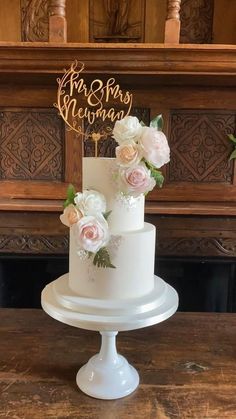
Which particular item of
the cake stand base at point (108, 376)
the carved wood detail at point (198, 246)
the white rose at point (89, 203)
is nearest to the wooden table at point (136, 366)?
the cake stand base at point (108, 376)

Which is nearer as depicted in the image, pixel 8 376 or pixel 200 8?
pixel 8 376

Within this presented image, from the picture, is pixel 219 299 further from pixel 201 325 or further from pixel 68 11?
pixel 68 11

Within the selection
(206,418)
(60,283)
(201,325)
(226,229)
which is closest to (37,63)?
(60,283)

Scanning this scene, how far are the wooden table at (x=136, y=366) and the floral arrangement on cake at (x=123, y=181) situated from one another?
378mm

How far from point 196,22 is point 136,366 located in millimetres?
1323

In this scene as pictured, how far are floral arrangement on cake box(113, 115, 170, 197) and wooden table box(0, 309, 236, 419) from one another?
536 millimetres

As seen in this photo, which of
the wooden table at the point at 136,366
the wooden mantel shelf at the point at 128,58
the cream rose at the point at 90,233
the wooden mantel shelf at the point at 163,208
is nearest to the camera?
the cream rose at the point at 90,233

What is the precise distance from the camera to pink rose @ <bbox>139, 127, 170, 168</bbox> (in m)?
0.86

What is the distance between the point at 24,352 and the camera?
3.92 feet

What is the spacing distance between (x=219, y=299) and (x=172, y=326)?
457 mm

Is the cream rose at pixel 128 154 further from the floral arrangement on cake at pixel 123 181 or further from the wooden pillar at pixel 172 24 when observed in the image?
the wooden pillar at pixel 172 24

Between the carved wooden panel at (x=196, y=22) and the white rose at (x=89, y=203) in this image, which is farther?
the carved wooden panel at (x=196, y=22)

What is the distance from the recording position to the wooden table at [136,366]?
0.95 metres

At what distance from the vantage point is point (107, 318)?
897 mm
